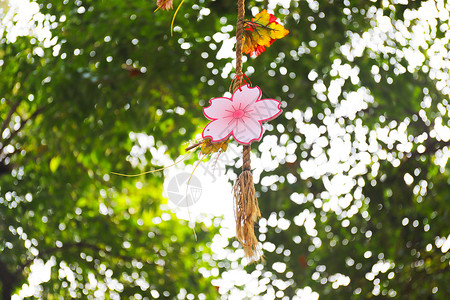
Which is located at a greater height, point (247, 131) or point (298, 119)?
point (298, 119)

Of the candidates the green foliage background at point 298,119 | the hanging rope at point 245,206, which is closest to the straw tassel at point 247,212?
the hanging rope at point 245,206

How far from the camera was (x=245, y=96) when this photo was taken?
0.37 meters

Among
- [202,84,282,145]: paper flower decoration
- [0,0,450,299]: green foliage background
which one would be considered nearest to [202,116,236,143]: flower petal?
[202,84,282,145]: paper flower decoration

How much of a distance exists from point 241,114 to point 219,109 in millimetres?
19

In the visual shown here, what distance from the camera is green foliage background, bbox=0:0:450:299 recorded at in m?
0.84

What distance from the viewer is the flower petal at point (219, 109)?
38 cm

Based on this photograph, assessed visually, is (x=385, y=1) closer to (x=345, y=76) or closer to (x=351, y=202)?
(x=345, y=76)

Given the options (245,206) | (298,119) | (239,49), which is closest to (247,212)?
(245,206)

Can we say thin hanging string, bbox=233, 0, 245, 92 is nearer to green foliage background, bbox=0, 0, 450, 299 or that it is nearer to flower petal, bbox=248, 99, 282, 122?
flower petal, bbox=248, 99, 282, 122

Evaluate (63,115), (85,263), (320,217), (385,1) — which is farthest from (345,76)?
(85,263)

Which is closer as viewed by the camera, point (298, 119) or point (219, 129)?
point (219, 129)

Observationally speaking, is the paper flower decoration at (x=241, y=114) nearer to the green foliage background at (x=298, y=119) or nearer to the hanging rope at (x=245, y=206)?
the hanging rope at (x=245, y=206)

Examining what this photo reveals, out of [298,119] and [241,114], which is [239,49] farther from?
[298,119]

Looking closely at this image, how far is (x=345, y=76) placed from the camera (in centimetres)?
85
